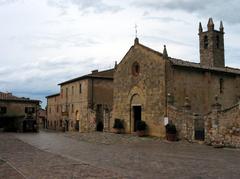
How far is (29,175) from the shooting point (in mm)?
10867

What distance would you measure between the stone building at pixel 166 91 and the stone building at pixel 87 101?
4.57 m

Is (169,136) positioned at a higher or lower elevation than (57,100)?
lower

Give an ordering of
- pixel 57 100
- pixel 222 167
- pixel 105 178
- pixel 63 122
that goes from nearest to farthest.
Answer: pixel 105 178 < pixel 222 167 < pixel 63 122 < pixel 57 100

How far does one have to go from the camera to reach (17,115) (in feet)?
154

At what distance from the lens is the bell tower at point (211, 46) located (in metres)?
38.1

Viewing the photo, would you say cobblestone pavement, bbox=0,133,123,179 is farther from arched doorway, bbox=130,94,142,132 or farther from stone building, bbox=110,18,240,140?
arched doorway, bbox=130,94,142,132

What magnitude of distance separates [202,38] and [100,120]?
49.6 feet

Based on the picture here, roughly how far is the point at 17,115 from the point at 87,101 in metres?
10.4

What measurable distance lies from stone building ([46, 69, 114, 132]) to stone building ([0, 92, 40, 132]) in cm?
535

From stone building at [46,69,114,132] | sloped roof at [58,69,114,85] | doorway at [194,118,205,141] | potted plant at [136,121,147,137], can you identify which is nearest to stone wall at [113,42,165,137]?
potted plant at [136,121,147,137]

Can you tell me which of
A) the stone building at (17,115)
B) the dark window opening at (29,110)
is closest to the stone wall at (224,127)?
the stone building at (17,115)

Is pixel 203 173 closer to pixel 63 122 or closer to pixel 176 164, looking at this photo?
pixel 176 164

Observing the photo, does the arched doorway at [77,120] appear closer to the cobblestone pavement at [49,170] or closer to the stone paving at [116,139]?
the stone paving at [116,139]

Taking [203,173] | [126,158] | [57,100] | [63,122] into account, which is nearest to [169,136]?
[126,158]
